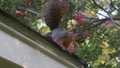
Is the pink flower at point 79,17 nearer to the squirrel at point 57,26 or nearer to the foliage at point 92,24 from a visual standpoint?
the foliage at point 92,24

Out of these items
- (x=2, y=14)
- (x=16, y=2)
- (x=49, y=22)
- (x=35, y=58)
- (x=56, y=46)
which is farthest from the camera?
(x=16, y=2)

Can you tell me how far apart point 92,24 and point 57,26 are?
11.3 feet

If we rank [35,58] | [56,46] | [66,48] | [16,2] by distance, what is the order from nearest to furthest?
1. [35,58]
2. [56,46]
3. [66,48]
4. [16,2]

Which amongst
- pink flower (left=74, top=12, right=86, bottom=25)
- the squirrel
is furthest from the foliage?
the squirrel

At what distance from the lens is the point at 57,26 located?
14.2 feet

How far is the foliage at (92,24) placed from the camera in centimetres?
729

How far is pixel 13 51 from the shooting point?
3.15m

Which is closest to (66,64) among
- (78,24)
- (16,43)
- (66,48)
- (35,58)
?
(66,48)

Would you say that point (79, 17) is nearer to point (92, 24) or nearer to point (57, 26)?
point (92, 24)

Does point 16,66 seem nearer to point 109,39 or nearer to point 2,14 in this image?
point 2,14

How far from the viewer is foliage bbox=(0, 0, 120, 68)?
23.9 ft

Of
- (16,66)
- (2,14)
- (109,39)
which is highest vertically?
(109,39)

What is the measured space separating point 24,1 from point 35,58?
4.12 m

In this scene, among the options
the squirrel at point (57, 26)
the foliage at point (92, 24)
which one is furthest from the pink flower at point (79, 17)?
the squirrel at point (57, 26)
